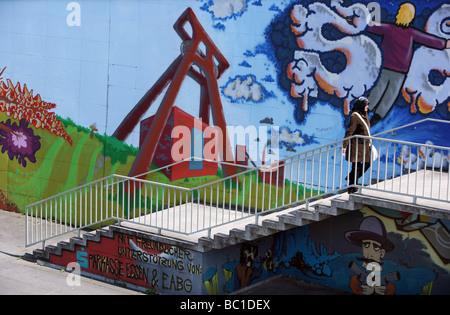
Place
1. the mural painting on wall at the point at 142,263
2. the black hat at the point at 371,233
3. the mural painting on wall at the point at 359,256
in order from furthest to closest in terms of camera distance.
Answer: the mural painting on wall at the point at 142,263 → the black hat at the point at 371,233 → the mural painting on wall at the point at 359,256

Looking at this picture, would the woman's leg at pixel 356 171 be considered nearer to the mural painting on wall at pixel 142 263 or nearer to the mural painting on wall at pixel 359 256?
the mural painting on wall at pixel 359 256

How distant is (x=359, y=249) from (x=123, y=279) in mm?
4621

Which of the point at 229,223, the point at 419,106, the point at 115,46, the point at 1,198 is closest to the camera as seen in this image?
the point at 419,106

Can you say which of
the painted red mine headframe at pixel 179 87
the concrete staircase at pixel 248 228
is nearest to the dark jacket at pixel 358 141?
the concrete staircase at pixel 248 228

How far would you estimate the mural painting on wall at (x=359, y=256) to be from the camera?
12477mm

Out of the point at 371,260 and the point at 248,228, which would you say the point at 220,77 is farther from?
the point at 371,260

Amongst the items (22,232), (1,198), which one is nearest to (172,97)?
(22,232)

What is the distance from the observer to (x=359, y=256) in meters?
13.3

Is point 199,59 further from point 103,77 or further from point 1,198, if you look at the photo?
point 1,198

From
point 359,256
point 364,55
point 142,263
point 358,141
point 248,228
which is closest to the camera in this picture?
point 358,141

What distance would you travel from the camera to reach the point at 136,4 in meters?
16.4

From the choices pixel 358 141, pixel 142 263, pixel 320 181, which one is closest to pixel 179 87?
pixel 320 181

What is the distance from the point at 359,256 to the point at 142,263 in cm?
412

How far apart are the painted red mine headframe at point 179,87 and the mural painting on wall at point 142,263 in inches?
101
